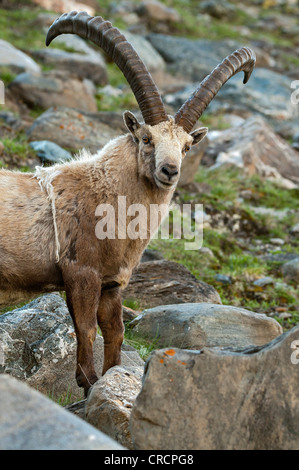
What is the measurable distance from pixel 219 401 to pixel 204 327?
12.0ft

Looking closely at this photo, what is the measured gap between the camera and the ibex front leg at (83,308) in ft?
20.5

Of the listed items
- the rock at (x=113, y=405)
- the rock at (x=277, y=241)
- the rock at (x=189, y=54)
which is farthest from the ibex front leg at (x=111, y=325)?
the rock at (x=189, y=54)

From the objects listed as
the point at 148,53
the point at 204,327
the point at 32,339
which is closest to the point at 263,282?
the point at 204,327

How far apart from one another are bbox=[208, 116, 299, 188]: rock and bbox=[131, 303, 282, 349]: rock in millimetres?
9615

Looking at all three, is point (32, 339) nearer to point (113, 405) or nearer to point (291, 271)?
point (113, 405)

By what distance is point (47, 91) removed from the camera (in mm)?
16859

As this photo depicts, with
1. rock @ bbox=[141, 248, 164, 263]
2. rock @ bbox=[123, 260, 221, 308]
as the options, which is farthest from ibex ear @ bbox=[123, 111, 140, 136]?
rock @ bbox=[141, 248, 164, 263]

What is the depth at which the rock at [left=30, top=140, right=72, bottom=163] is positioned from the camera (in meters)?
12.4

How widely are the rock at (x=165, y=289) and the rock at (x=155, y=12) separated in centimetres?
2415

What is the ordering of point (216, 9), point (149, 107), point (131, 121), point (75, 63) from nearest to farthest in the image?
point (149, 107), point (131, 121), point (75, 63), point (216, 9)

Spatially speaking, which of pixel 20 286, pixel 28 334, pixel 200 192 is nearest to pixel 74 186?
pixel 20 286

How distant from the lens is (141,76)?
278 inches
